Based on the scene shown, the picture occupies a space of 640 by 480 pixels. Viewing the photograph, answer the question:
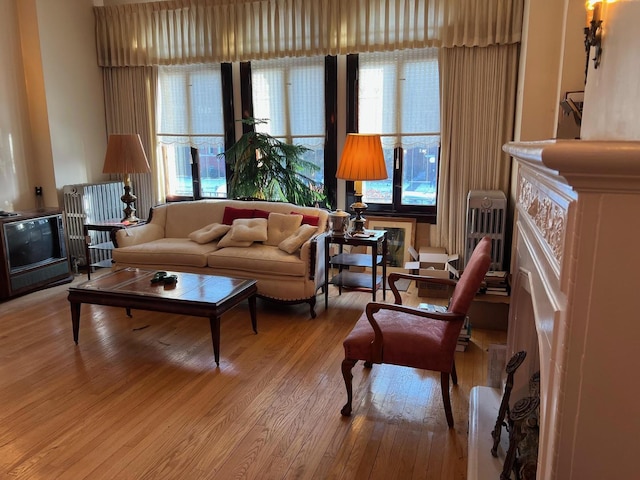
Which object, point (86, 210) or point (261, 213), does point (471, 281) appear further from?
point (86, 210)

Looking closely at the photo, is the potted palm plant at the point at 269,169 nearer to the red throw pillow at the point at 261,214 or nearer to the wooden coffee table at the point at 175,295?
the red throw pillow at the point at 261,214

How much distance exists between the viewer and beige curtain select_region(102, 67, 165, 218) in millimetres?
5523

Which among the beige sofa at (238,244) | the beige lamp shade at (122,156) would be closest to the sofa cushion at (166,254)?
the beige sofa at (238,244)

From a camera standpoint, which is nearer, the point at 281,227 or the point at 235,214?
the point at 281,227

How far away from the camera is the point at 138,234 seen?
4.48m

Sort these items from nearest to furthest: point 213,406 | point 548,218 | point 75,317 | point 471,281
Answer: point 548,218, point 471,281, point 213,406, point 75,317

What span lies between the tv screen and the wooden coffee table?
4.91ft

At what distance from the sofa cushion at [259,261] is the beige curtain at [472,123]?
5.63ft

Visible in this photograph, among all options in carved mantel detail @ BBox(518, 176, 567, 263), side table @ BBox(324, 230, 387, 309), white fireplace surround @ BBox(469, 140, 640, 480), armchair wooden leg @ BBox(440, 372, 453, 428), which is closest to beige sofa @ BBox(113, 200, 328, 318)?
A: side table @ BBox(324, 230, 387, 309)

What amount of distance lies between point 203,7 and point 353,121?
81.8 inches

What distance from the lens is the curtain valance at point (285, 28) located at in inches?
164

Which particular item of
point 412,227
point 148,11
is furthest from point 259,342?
point 148,11

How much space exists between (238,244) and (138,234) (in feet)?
3.54

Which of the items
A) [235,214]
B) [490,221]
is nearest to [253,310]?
[235,214]
